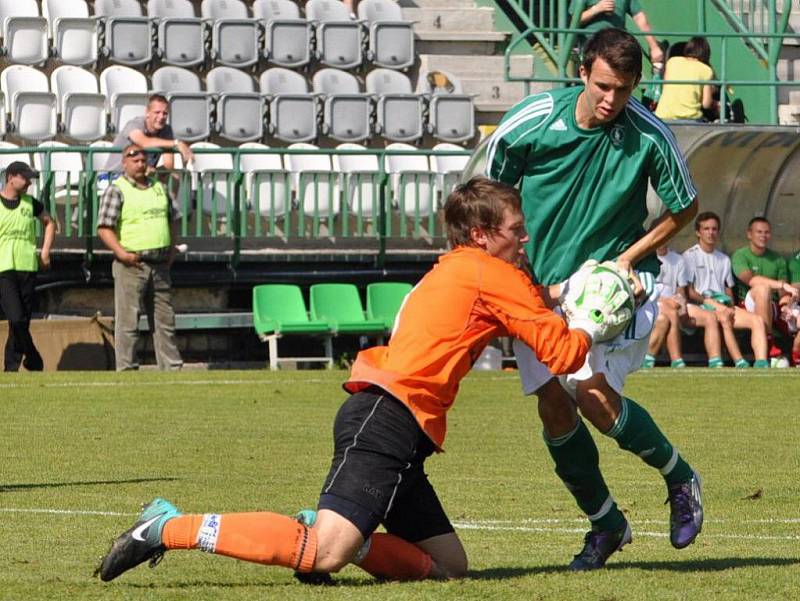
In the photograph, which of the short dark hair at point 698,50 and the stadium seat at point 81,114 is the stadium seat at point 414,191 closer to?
the short dark hair at point 698,50

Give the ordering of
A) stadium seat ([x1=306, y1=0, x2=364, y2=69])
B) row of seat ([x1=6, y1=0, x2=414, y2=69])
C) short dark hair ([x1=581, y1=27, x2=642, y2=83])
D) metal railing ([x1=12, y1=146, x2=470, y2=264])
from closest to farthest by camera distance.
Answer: short dark hair ([x1=581, y1=27, x2=642, y2=83]) → metal railing ([x1=12, y1=146, x2=470, y2=264]) → row of seat ([x1=6, y1=0, x2=414, y2=69]) → stadium seat ([x1=306, y1=0, x2=364, y2=69])

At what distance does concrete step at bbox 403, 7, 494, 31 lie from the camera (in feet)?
81.5

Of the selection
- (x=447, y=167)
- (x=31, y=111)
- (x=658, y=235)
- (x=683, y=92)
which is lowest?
(x=447, y=167)

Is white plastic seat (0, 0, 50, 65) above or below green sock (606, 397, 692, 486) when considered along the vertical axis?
above

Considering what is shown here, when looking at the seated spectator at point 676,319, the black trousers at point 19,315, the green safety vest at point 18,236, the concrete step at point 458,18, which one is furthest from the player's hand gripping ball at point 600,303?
the concrete step at point 458,18

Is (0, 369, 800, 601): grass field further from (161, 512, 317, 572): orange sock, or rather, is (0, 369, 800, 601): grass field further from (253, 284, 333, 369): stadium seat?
(253, 284, 333, 369): stadium seat

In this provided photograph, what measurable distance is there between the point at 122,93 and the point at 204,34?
1797 mm

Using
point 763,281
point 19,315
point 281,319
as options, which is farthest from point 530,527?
point 763,281

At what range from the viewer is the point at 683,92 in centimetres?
2102

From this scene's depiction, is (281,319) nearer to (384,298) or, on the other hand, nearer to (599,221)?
(384,298)

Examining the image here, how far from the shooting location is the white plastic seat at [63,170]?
18.9 m

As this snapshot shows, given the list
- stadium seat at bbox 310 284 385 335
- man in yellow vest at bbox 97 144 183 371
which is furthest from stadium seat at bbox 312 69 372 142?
man in yellow vest at bbox 97 144 183 371

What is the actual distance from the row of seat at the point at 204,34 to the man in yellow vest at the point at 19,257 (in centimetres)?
455

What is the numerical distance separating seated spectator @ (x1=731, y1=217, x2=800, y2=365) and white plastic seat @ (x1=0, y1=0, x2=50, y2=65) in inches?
343
